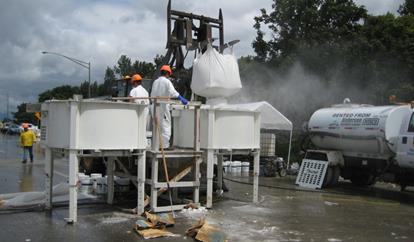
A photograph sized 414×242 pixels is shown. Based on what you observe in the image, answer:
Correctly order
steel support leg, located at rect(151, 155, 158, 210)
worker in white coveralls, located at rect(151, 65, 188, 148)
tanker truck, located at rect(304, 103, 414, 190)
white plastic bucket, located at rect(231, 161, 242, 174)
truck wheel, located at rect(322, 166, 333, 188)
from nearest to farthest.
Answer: steel support leg, located at rect(151, 155, 158, 210), worker in white coveralls, located at rect(151, 65, 188, 148), tanker truck, located at rect(304, 103, 414, 190), truck wheel, located at rect(322, 166, 333, 188), white plastic bucket, located at rect(231, 161, 242, 174)

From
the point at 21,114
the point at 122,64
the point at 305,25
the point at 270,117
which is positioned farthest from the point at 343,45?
the point at 21,114

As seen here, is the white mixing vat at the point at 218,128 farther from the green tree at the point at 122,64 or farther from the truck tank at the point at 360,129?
the green tree at the point at 122,64

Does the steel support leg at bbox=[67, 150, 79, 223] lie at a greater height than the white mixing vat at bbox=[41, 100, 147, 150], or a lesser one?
lesser

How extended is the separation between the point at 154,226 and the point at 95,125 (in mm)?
1986

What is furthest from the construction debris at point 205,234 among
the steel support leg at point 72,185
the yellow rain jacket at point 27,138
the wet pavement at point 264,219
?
the yellow rain jacket at point 27,138

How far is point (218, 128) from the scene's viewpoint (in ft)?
33.1

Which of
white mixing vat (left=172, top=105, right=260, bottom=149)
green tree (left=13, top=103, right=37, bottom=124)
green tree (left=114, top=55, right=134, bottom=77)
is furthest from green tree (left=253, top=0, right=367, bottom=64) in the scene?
green tree (left=13, top=103, right=37, bottom=124)

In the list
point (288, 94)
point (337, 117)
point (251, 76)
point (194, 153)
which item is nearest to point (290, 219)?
point (194, 153)

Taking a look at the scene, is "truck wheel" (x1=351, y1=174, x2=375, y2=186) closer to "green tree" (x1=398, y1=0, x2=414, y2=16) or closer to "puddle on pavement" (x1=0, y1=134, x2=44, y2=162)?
"puddle on pavement" (x1=0, y1=134, x2=44, y2=162)

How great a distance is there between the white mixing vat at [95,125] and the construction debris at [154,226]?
1421mm

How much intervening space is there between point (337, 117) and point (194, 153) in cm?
639

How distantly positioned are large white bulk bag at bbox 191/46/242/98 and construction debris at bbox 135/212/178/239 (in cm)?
298

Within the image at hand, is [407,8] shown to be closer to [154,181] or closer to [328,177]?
Result: [328,177]

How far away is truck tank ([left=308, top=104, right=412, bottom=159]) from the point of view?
12961mm
